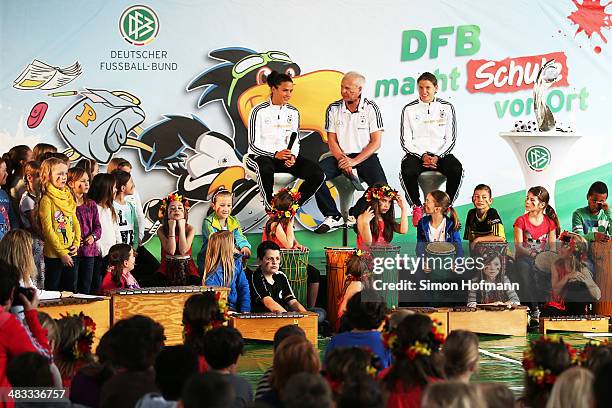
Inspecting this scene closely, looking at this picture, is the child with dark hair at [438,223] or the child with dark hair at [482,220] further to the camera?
Answer: the child with dark hair at [482,220]

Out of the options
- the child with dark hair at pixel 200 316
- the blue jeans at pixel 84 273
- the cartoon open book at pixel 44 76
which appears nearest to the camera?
the child with dark hair at pixel 200 316

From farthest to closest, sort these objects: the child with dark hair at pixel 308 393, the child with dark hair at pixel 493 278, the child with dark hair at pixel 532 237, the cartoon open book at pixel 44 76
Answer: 1. the cartoon open book at pixel 44 76
2. the child with dark hair at pixel 532 237
3. the child with dark hair at pixel 493 278
4. the child with dark hair at pixel 308 393

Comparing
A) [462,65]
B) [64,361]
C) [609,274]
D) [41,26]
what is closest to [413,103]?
[462,65]

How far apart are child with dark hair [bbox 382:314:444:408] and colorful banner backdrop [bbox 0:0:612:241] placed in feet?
21.3

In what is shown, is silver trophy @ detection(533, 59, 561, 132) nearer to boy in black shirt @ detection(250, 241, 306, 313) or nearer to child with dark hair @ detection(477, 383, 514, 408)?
boy in black shirt @ detection(250, 241, 306, 313)

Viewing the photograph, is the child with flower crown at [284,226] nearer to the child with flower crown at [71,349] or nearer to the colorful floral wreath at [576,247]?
the colorful floral wreath at [576,247]

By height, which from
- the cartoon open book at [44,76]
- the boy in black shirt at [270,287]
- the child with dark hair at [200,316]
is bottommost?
the child with dark hair at [200,316]

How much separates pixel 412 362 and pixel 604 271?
19.2 ft

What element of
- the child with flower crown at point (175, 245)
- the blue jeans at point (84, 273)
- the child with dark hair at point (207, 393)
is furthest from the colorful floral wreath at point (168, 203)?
the child with dark hair at point (207, 393)

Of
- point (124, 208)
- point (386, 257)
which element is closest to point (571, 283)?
point (386, 257)

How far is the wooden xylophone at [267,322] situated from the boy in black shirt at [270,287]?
0.31 metres

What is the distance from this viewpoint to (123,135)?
11469mm

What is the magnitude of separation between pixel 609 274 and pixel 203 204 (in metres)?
4.10

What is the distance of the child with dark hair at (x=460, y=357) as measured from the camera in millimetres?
5057
